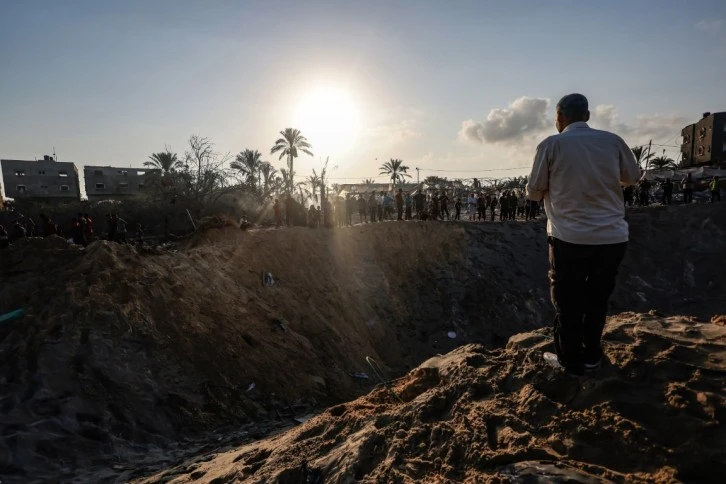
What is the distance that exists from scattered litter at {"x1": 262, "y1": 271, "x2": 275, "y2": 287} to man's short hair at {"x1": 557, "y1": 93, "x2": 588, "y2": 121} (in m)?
11.7

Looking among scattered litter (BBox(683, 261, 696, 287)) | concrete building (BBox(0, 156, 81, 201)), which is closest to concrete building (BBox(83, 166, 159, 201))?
concrete building (BBox(0, 156, 81, 201))

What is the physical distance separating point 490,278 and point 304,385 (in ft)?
39.0

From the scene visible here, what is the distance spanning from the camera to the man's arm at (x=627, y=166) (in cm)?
303

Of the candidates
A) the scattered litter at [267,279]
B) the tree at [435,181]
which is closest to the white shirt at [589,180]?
the scattered litter at [267,279]

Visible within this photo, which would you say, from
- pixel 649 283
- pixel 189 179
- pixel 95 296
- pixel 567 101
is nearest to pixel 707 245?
pixel 649 283

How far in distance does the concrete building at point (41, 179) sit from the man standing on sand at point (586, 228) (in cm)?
4623

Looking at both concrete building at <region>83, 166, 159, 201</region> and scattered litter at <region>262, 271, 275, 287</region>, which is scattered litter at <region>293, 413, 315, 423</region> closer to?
scattered litter at <region>262, 271, 275, 287</region>

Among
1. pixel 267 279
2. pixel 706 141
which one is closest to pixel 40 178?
pixel 267 279

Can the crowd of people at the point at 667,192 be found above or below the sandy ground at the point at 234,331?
above

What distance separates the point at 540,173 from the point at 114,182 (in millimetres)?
46514

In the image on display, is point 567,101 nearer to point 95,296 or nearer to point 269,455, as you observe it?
point 269,455

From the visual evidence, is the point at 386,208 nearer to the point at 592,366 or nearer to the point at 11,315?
the point at 11,315

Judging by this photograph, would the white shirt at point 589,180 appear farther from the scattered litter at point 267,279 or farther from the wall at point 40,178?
the wall at point 40,178

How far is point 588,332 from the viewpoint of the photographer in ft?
9.78
